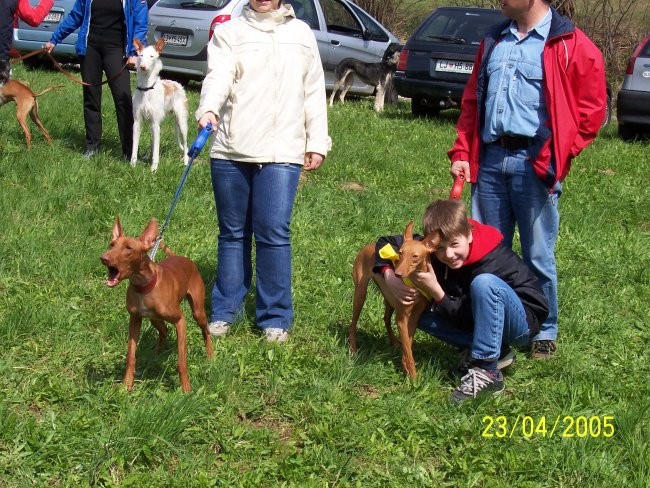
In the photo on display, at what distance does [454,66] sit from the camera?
1188cm

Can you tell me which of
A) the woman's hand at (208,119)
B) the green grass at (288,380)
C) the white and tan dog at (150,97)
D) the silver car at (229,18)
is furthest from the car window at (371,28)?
the woman's hand at (208,119)

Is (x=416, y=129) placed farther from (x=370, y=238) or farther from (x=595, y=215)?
(x=370, y=238)

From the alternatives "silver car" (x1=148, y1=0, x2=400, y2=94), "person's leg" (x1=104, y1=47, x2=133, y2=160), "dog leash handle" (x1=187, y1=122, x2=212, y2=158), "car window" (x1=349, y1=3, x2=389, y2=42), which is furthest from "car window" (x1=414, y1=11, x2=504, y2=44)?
"dog leash handle" (x1=187, y1=122, x2=212, y2=158)

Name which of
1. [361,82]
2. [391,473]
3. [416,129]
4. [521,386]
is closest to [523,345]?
[521,386]

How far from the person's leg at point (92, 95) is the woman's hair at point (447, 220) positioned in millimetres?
5070

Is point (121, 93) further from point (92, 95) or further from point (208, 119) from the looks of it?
point (208, 119)

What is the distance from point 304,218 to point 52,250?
202 cm

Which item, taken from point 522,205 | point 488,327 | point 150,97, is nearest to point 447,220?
point 488,327

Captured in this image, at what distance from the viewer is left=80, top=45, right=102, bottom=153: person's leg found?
7.94 meters

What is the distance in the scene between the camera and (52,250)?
5328mm

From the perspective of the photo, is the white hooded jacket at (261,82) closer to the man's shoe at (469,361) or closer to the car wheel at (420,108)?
the man's shoe at (469,361)

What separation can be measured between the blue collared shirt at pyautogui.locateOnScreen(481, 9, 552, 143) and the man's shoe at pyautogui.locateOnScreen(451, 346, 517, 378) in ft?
3.64

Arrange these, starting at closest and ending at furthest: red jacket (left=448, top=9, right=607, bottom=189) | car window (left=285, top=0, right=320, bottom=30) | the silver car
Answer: red jacket (left=448, top=9, right=607, bottom=189)
the silver car
car window (left=285, top=0, right=320, bottom=30)

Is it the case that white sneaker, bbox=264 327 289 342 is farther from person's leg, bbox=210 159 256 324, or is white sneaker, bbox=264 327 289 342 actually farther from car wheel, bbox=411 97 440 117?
car wheel, bbox=411 97 440 117
